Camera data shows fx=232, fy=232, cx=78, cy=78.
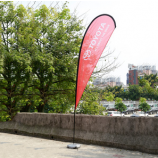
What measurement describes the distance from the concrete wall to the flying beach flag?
3.82 feet

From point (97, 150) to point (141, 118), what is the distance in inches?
66.3

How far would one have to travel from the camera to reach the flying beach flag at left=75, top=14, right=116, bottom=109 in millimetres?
7863

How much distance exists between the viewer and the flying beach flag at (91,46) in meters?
7.86

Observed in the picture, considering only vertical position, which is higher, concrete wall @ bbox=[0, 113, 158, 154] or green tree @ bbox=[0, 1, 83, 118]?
green tree @ bbox=[0, 1, 83, 118]

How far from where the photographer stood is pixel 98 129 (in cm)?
809

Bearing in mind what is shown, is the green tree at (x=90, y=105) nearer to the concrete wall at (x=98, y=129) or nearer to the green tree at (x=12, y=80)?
the green tree at (x=12, y=80)

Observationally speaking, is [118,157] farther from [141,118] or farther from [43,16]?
[43,16]

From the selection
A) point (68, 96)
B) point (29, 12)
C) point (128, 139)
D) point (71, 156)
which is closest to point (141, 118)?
point (128, 139)

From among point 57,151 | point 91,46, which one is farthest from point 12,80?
point 57,151

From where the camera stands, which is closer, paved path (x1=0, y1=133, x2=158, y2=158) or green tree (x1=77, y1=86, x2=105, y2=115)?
paved path (x1=0, y1=133, x2=158, y2=158)

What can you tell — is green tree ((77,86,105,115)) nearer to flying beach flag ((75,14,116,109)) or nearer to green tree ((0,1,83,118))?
green tree ((0,1,83,118))

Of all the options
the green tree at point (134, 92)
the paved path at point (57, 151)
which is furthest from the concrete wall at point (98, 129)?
the green tree at point (134, 92)

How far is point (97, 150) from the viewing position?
23.7 ft

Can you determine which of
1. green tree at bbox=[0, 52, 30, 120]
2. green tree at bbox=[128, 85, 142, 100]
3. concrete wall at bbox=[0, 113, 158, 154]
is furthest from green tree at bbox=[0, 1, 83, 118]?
green tree at bbox=[128, 85, 142, 100]
